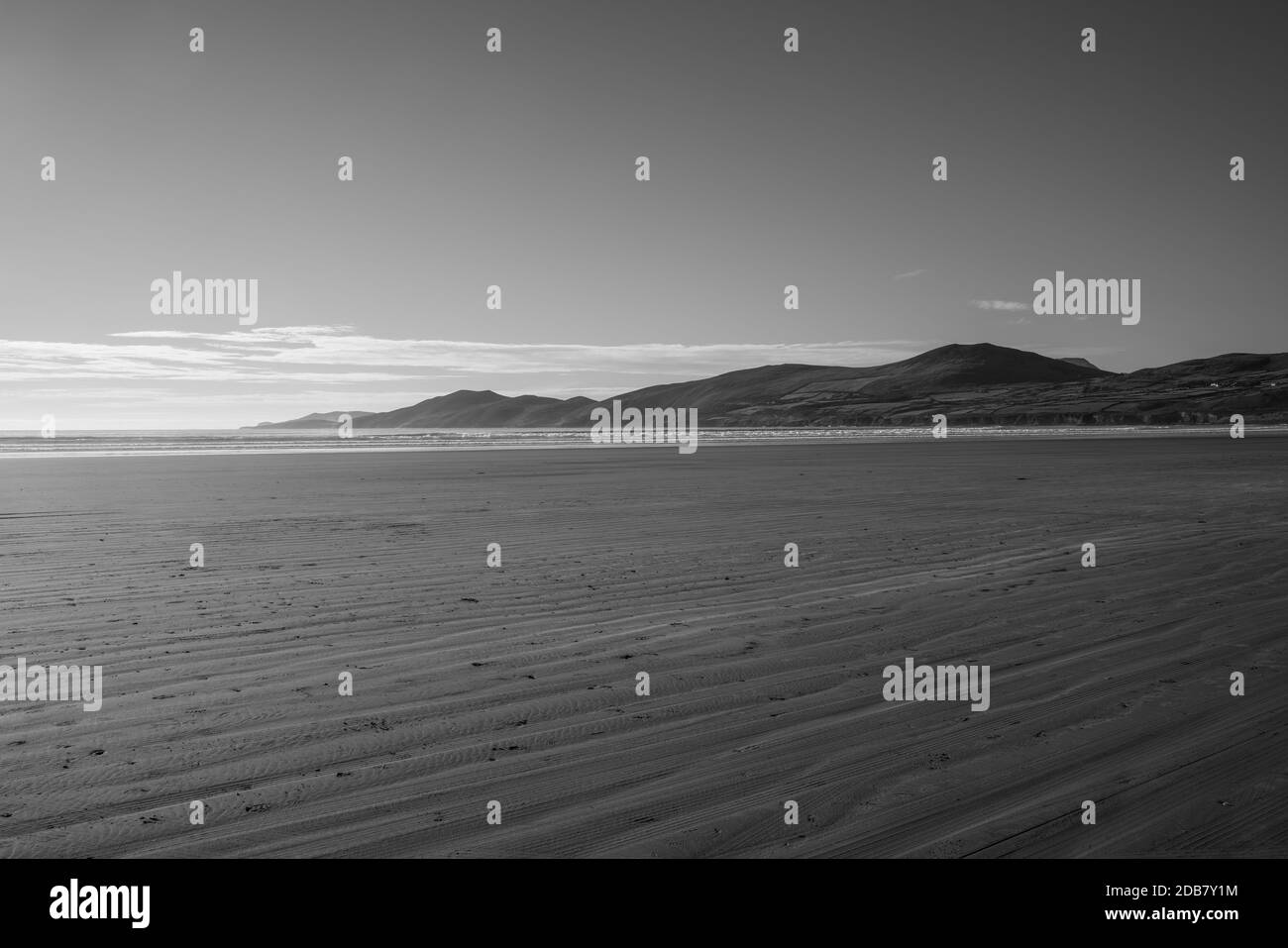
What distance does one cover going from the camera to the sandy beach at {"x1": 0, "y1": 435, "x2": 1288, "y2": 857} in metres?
3.71

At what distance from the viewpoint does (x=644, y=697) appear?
18.0ft

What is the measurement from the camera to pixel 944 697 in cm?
548

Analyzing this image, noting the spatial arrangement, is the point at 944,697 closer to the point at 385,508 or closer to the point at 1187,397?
the point at 385,508

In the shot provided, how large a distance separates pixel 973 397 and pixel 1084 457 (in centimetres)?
13292

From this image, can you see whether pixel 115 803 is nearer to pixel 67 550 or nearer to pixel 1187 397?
pixel 67 550

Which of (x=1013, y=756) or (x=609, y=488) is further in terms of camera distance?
(x=609, y=488)

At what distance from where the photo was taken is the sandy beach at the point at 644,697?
3.71 metres

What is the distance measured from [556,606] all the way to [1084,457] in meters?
32.1
